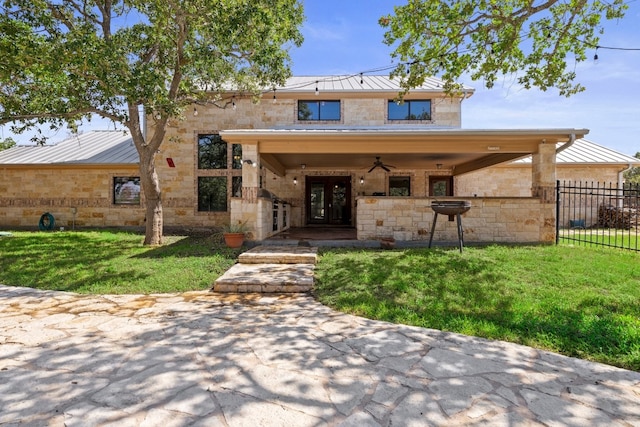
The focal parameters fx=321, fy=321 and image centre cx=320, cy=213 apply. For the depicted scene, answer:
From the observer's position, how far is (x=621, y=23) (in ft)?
23.7

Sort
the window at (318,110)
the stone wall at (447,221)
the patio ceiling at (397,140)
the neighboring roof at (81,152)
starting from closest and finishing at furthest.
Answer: the patio ceiling at (397,140) < the stone wall at (447,221) < the neighboring roof at (81,152) < the window at (318,110)

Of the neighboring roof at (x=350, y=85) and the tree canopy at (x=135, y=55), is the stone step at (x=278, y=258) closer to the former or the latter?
the tree canopy at (x=135, y=55)

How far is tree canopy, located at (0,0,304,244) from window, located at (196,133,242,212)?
371cm

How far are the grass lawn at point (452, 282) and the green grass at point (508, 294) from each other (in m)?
0.01

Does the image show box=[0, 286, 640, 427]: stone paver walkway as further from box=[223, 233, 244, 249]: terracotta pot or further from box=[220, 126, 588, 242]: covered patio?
box=[220, 126, 588, 242]: covered patio

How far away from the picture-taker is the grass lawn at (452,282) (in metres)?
3.50

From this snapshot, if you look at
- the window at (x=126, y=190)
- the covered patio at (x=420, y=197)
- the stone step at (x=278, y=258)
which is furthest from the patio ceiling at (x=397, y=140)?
the window at (x=126, y=190)

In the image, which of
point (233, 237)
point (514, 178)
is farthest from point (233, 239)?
point (514, 178)

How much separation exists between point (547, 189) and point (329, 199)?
29.3 ft

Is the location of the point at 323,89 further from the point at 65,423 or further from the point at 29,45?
the point at 65,423

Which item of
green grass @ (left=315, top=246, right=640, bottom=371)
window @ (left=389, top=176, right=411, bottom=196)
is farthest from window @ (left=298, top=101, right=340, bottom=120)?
green grass @ (left=315, top=246, right=640, bottom=371)

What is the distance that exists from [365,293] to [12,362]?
3.91 metres

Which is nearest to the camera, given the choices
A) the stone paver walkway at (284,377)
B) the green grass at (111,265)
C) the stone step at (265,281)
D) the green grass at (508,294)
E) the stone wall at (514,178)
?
the stone paver walkway at (284,377)

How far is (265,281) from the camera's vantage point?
533 centimetres
